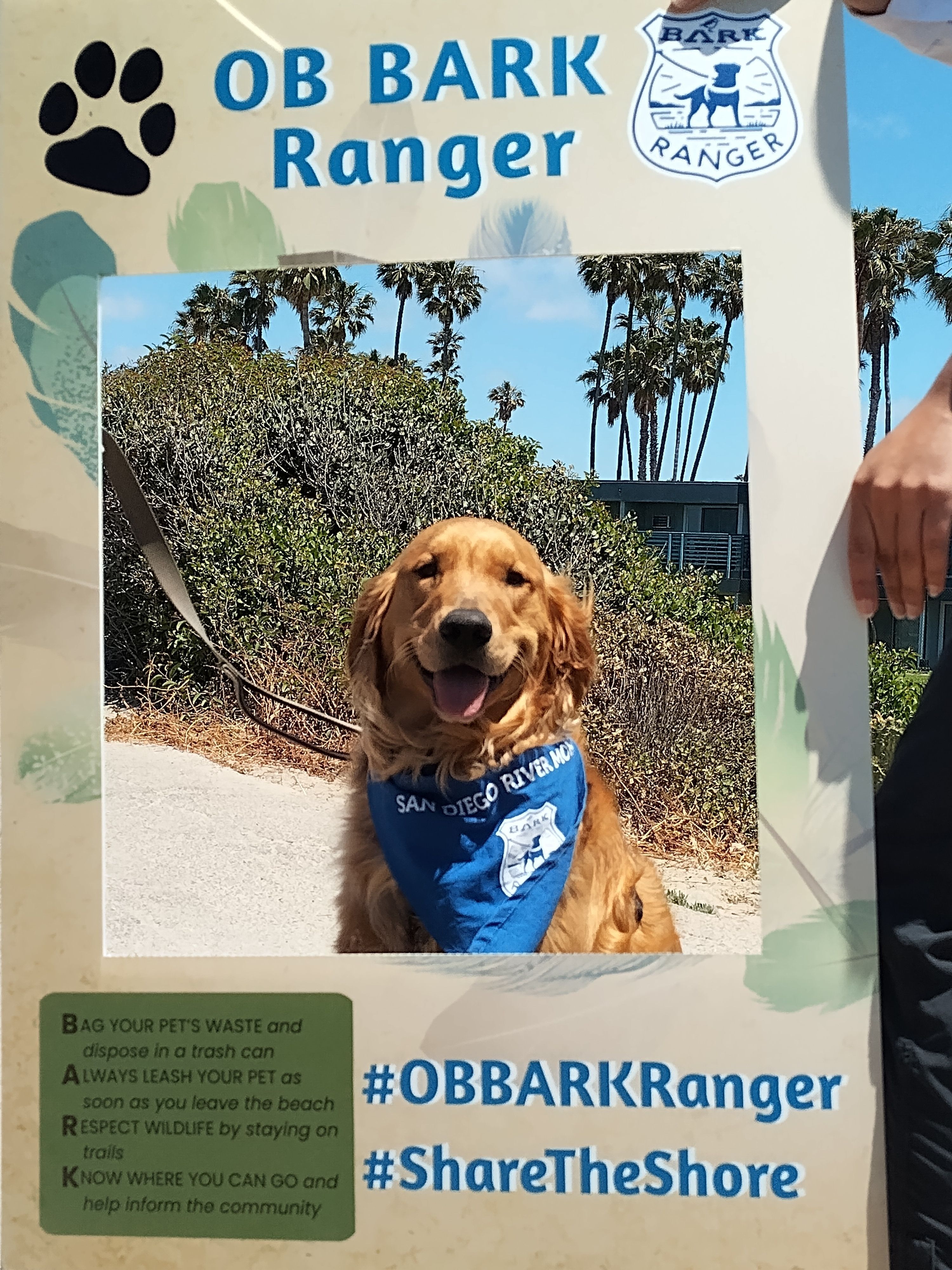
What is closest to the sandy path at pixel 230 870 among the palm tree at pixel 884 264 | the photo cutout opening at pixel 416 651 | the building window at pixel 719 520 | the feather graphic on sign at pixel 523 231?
the photo cutout opening at pixel 416 651

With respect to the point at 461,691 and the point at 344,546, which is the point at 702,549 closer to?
the point at 344,546

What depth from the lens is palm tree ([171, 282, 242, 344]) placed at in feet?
17.5

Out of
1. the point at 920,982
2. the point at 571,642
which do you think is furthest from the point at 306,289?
the point at 920,982

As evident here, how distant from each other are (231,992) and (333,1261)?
2.18 feet

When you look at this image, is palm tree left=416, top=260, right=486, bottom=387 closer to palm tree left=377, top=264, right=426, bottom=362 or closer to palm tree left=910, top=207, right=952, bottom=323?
palm tree left=377, top=264, right=426, bottom=362

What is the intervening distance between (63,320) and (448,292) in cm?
248

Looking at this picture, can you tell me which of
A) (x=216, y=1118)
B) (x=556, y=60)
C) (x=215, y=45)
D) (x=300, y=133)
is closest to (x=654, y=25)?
(x=556, y=60)

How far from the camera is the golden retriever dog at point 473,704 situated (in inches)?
96.8

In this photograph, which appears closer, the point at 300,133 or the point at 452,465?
the point at 300,133

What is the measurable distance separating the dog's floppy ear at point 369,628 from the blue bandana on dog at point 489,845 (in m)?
0.37

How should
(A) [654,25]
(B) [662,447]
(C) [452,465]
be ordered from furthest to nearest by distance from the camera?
1. (C) [452,465]
2. (B) [662,447]
3. (A) [654,25]

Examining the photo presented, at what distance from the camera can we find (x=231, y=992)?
2.12 m

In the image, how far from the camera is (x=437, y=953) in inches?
86.2

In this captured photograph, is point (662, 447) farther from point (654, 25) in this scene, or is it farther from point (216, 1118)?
point (216, 1118)
